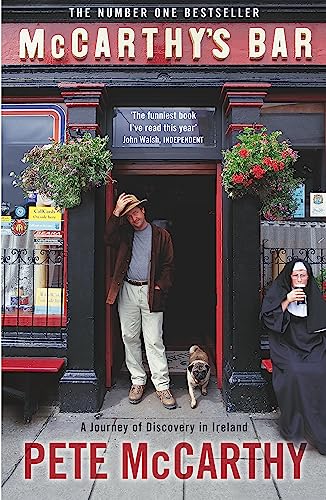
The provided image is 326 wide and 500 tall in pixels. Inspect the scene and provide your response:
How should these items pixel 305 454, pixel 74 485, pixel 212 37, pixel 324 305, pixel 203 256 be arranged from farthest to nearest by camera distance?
pixel 203 256 < pixel 212 37 < pixel 324 305 < pixel 305 454 < pixel 74 485

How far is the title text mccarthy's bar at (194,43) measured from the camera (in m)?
5.69

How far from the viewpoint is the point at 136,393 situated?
581 centimetres

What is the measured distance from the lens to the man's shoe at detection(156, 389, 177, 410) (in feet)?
18.5

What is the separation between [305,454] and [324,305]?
1.36 m

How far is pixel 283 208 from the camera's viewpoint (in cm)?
590

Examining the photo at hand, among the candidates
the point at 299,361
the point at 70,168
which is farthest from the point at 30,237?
the point at 299,361

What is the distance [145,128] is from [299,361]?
2.93 metres

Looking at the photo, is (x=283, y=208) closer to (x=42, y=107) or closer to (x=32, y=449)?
(x=42, y=107)

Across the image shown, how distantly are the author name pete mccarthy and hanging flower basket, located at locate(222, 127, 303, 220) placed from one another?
238 centimetres

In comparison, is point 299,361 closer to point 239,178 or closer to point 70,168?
point 239,178

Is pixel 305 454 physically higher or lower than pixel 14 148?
lower

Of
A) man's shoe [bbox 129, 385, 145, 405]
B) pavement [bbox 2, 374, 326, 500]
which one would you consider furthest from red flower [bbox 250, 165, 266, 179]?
man's shoe [bbox 129, 385, 145, 405]

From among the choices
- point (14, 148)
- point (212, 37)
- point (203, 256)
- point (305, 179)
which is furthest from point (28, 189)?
point (203, 256)

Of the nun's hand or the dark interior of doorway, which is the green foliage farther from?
the dark interior of doorway
